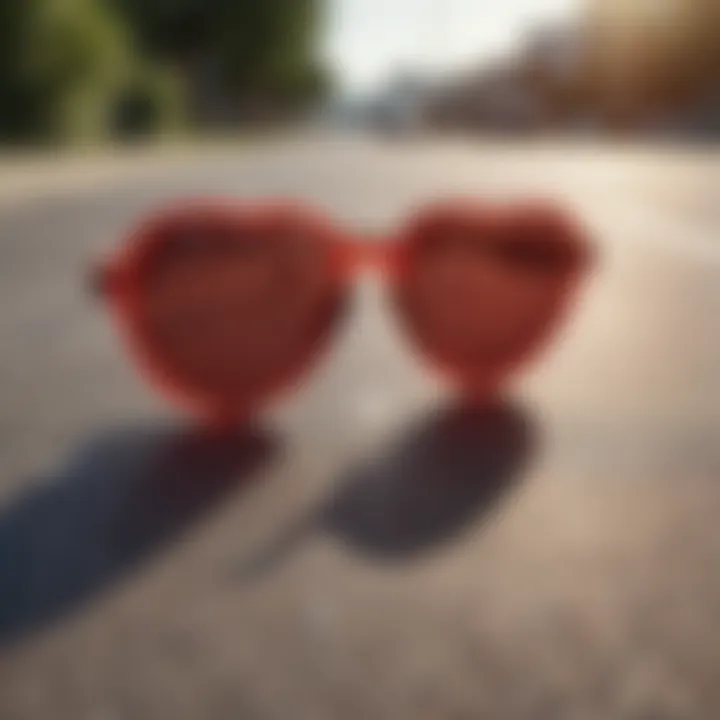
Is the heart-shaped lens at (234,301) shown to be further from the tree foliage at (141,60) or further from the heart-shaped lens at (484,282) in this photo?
the tree foliage at (141,60)

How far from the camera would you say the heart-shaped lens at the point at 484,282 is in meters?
0.40

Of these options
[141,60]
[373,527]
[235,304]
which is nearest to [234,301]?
[235,304]

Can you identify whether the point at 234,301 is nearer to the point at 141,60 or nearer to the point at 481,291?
the point at 481,291

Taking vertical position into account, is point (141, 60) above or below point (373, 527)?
below

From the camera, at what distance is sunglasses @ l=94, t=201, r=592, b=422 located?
0.37 metres

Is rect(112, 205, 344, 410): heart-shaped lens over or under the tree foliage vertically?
over

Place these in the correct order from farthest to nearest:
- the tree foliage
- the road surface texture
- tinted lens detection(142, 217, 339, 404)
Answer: the tree foliage, tinted lens detection(142, 217, 339, 404), the road surface texture

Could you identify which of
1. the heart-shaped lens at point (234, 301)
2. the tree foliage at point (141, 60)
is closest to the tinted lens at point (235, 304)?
the heart-shaped lens at point (234, 301)

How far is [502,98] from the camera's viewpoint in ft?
15.0

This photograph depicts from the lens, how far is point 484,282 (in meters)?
0.40

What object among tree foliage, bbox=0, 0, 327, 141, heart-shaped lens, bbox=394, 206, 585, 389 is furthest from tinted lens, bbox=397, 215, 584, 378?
tree foliage, bbox=0, 0, 327, 141

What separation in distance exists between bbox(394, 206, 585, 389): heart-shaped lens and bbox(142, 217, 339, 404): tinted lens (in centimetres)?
3

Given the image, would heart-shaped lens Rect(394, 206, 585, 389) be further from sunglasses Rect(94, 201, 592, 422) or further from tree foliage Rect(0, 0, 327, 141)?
tree foliage Rect(0, 0, 327, 141)

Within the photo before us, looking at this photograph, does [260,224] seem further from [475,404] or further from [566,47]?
[566,47]
